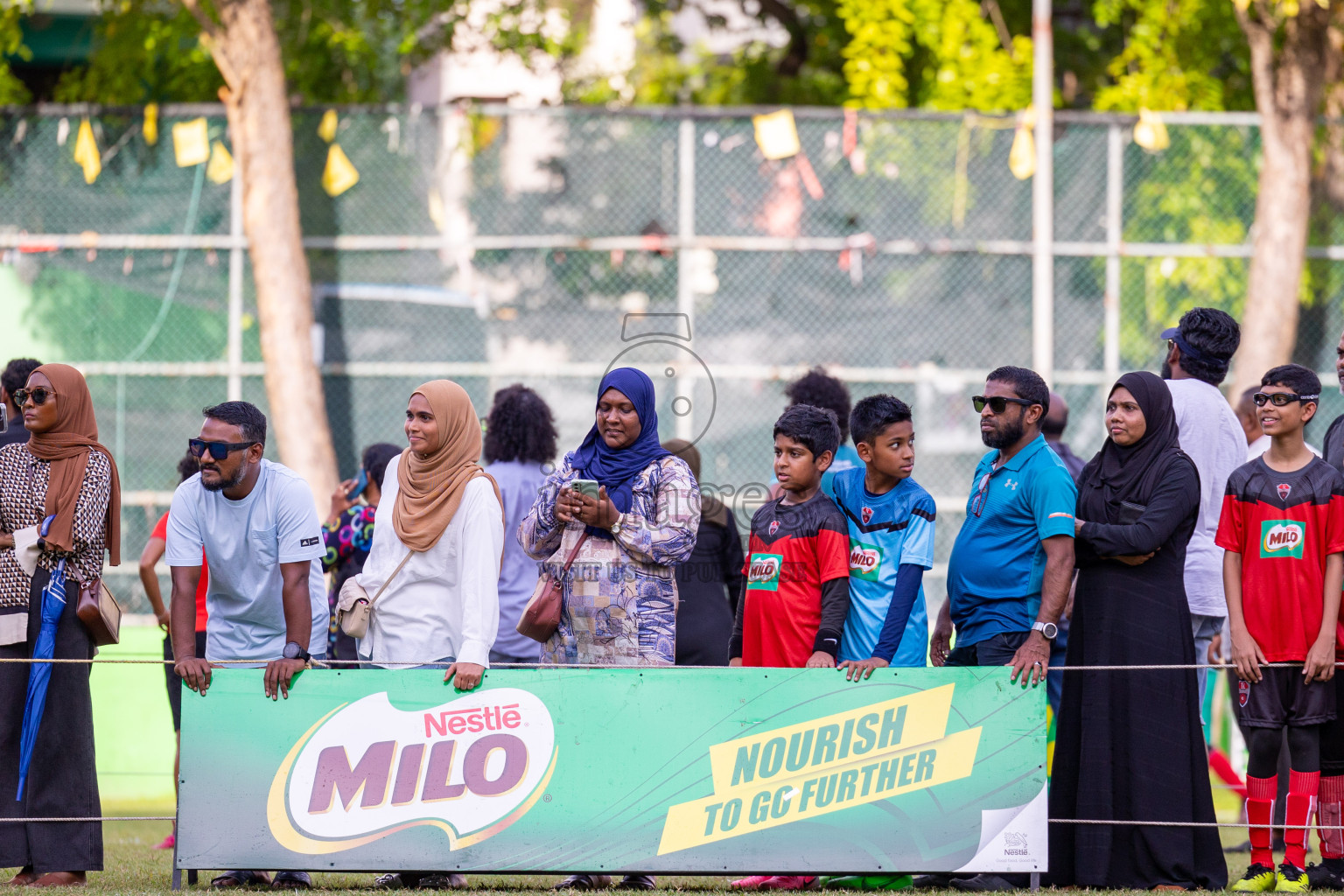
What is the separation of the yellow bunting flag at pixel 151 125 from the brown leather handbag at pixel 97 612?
5663mm

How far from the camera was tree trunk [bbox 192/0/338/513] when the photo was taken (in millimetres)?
10047

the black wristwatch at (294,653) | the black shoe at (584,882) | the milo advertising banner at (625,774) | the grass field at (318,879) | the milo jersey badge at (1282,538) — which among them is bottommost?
the grass field at (318,879)

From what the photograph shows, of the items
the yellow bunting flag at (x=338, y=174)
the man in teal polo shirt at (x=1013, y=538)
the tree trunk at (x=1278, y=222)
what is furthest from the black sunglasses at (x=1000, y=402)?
the yellow bunting flag at (x=338, y=174)

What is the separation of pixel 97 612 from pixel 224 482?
2.76 ft

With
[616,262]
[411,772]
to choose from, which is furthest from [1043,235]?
[411,772]

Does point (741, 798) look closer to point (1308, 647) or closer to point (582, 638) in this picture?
point (582, 638)

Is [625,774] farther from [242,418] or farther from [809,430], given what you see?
[242,418]

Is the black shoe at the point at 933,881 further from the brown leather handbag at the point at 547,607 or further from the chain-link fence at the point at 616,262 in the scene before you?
the chain-link fence at the point at 616,262

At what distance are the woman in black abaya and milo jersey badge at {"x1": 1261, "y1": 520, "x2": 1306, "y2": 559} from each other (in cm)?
38

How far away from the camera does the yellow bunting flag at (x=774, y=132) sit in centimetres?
1026

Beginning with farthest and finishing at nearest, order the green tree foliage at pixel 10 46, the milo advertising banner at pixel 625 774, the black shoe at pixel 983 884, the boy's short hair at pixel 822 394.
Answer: the green tree foliage at pixel 10 46 < the boy's short hair at pixel 822 394 < the black shoe at pixel 983 884 < the milo advertising banner at pixel 625 774

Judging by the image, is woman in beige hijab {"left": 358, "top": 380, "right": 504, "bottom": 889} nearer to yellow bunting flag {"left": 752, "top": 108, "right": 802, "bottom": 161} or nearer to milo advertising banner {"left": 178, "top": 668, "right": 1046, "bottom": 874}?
milo advertising banner {"left": 178, "top": 668, "right": 1046, "bottom": 874}

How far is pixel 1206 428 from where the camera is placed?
19.9 feet

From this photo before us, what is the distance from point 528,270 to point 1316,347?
595 centimetres
